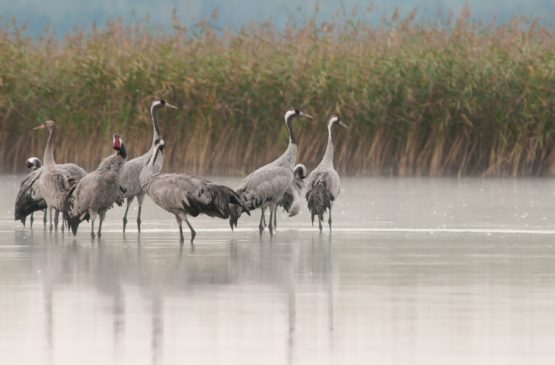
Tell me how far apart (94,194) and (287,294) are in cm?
485

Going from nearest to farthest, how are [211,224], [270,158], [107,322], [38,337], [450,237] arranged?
[38,337] < [107,322] < [450,237] < [211,224] < [270,158]

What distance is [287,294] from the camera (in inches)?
371

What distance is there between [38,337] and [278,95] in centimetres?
1752

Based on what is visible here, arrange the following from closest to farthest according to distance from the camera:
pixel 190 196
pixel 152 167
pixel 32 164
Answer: pixel 190 196 → pixel 152 167 → pixel 32 164

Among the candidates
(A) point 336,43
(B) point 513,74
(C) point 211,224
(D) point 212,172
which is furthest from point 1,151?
(C) point 211,224

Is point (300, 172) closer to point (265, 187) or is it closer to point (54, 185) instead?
point (265, 187)

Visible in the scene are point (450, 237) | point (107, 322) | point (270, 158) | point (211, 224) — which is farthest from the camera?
point (270, 158)

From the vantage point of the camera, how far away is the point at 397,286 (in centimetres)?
Answer: 985

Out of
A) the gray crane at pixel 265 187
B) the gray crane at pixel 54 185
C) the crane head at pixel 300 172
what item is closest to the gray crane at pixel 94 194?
the gray crane at pixel 54 185

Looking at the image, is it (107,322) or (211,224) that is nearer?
(107,322)

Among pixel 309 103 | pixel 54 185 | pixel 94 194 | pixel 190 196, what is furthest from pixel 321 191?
pixel 309 103

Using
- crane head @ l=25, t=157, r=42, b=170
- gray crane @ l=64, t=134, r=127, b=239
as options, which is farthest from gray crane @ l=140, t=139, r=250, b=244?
crane head @ l=25, t=157, r=42, b=170

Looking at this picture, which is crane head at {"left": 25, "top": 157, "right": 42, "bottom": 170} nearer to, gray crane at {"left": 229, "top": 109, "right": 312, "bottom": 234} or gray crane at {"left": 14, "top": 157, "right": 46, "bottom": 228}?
gray crane at {"left": 14, "top": 157, "right": 46, "bottom": 228}

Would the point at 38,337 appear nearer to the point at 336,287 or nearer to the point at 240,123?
the point at 336,287
